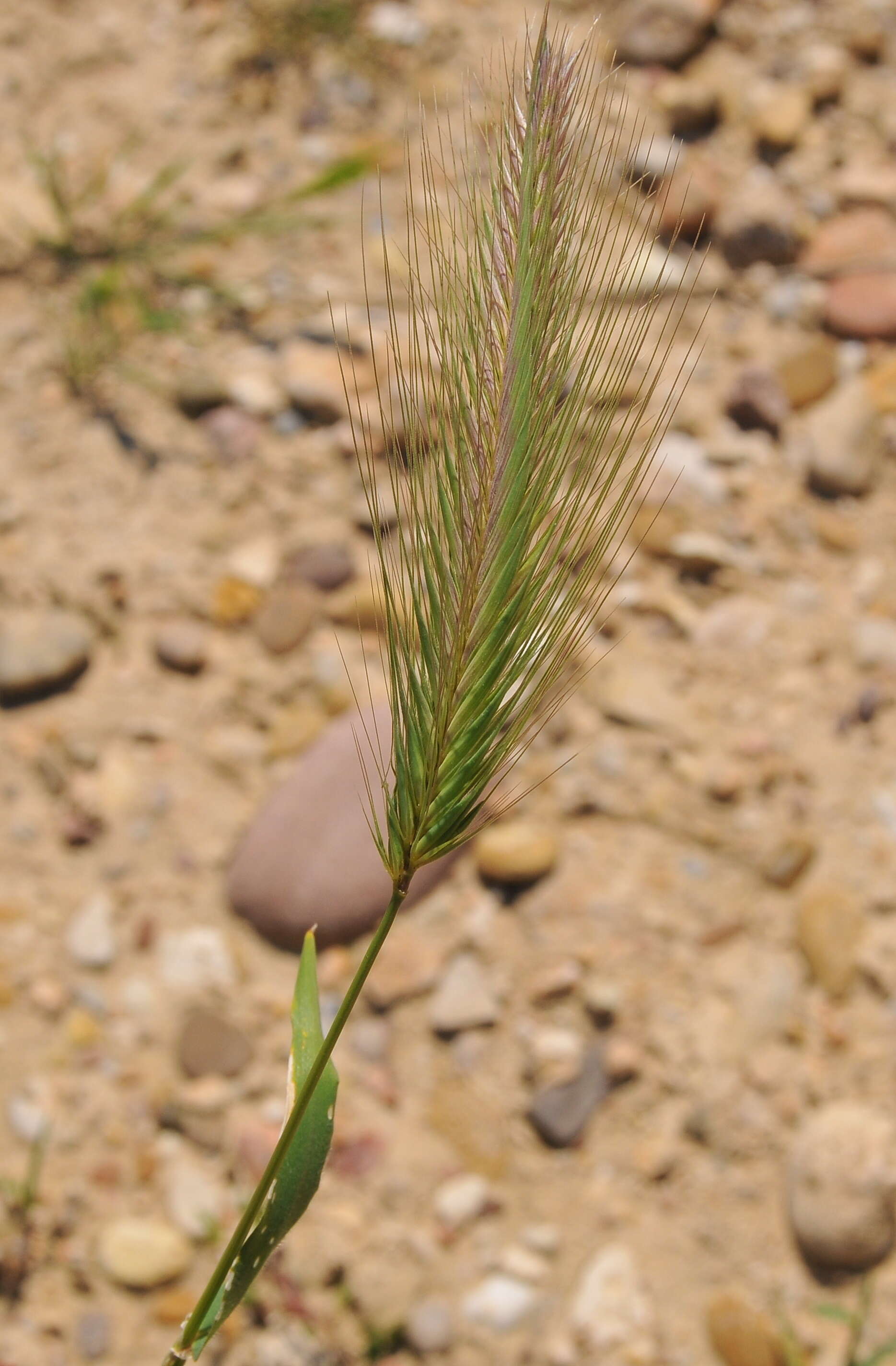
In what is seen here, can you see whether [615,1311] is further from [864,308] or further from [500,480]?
[864,308]

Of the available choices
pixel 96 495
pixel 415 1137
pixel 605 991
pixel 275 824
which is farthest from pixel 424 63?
pixel 415 1137

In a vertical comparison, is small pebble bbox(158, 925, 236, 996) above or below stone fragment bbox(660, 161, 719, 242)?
below

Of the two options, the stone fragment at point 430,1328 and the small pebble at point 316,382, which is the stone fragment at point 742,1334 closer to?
the stone fragment at point 430,1328

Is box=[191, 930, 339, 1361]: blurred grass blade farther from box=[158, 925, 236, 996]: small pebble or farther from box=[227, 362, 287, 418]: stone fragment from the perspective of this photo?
box=[227, 362, 287, 418]: stone fragment

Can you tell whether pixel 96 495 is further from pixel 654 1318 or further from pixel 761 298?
pixel 654 1318

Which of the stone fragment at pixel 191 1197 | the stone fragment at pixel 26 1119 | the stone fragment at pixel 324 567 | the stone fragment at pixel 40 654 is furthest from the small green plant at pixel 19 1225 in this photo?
the stone fragment at pixel 324 567

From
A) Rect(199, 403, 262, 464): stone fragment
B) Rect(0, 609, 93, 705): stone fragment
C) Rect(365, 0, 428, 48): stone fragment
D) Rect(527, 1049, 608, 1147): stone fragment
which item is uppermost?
Rect(365, 0, 428, 48): stone fragment

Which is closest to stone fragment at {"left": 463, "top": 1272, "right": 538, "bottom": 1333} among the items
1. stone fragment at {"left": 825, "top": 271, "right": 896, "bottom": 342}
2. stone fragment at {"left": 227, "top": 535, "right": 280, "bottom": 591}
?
stone fragment at {"left": 227, "top": 535, "right": 280, "bottom": 591}

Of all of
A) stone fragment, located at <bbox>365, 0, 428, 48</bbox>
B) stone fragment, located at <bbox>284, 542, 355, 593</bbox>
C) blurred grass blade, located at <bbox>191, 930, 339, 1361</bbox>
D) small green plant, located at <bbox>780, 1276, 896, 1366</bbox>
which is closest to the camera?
blurred grass blade, located at <bbox>191, 930, 339, 1361</bbox>

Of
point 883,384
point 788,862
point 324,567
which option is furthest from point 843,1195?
point 883,384
